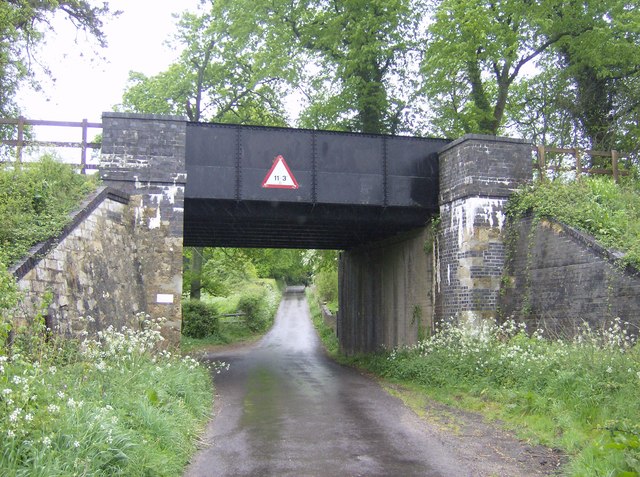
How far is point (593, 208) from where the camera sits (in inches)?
512

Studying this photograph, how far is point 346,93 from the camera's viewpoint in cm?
2283

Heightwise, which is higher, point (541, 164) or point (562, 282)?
point (541, 164)

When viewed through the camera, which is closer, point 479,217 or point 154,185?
point 154,185

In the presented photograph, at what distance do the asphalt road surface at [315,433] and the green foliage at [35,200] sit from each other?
4111 mm

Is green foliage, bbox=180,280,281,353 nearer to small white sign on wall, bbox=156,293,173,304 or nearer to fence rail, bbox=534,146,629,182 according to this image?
small white sign on wall, bbox=156,293,173,304

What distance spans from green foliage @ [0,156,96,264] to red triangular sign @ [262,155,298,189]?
410 centimetres

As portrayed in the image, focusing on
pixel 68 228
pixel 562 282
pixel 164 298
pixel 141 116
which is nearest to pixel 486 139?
pixel 562 282

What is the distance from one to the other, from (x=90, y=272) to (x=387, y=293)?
35.2ft

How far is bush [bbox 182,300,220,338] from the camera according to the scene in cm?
3197

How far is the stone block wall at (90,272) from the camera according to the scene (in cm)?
953

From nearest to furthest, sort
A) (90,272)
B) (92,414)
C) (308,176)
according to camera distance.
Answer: (92,414)
(90,272)
(308,176)

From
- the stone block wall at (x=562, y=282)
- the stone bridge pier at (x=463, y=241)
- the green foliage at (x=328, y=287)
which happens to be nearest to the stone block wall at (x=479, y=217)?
the stone bridge pier at (x=463, y=241)

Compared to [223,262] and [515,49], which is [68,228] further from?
[223,262]

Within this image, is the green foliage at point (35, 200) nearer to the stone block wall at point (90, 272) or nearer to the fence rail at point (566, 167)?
the stone block wall at point (90, 272)
